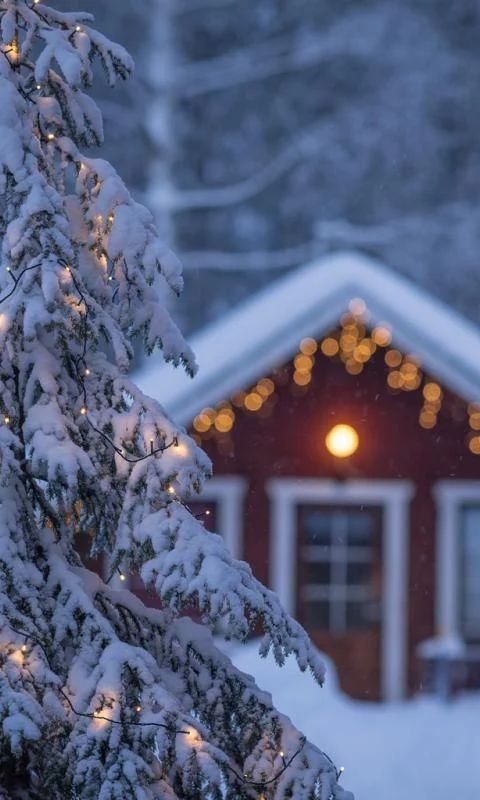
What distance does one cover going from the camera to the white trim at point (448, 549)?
12.1m

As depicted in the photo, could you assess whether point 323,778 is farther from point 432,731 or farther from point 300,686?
point 432,731

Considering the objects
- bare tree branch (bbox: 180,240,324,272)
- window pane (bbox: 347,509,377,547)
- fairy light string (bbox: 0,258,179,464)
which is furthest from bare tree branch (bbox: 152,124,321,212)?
fairy light string (bbox: 0,258,179,464)

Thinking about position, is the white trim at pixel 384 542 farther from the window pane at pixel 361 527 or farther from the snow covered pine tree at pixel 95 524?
the snow covered pine tree at pixel 95 524

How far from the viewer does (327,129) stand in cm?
2081

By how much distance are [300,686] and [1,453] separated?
22.6 ft

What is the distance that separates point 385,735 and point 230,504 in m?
2.70

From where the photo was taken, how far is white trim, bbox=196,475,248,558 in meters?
11.9

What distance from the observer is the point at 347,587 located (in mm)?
12258

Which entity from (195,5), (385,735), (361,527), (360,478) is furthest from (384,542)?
(195,5)

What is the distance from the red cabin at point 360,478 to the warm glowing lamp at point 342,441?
0.06 feet

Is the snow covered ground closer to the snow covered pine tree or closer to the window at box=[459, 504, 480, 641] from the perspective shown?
the window at box=[459, 504, 480, 641]

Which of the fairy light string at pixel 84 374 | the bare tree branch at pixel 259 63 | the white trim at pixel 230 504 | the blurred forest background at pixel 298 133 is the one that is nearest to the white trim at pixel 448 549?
the white trim at pixel 230 504

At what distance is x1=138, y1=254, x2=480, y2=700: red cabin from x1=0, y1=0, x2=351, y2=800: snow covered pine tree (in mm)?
7144

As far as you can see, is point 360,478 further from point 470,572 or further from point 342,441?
point 470,572
